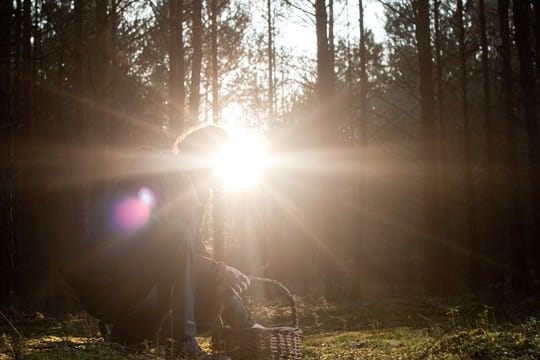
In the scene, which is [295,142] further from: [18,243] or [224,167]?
[224,167]

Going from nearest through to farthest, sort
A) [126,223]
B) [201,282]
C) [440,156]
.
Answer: [126,223]
[201,282]
[440,156]

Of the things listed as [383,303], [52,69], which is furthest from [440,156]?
[52,69]

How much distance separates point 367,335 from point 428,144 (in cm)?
809

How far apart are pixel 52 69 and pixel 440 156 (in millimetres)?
14688

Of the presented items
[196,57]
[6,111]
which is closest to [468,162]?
[196,57]

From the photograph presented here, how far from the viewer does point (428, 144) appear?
15.4 m

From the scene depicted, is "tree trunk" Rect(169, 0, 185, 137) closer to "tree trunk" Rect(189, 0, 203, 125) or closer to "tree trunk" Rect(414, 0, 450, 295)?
"tree trunk" Rect(189, 0, 203, 125)

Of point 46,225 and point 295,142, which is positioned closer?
point 46,225

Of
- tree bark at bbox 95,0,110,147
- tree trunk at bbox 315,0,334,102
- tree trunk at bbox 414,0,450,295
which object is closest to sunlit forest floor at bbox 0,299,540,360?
tree trunk at bbox 414,0,450,295

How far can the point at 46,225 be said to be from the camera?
72.3ft

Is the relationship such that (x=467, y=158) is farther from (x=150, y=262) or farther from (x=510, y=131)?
(x=150, y=262)

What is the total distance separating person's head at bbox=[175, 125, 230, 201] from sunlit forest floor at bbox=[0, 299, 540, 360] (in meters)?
1.49

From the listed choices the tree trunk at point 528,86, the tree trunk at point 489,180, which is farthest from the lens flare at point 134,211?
the tree trunk at point 489,180

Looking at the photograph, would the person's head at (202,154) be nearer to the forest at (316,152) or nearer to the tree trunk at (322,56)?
the forest at (316,152)
